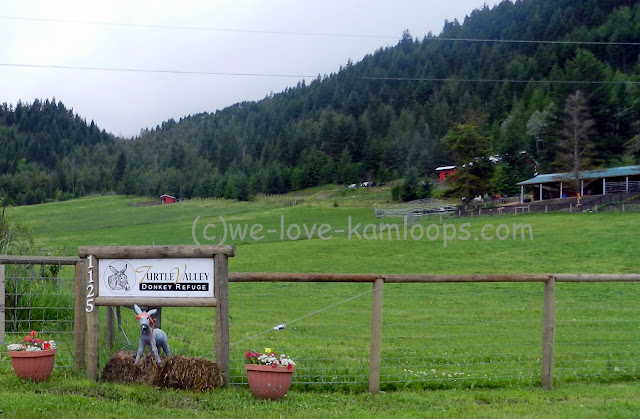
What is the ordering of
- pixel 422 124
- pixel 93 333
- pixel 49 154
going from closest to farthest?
pixel 93 333 < pixel 422 124 < pixel 49 154

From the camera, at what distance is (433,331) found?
1255 centimetres

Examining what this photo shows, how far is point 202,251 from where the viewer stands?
Answer: 255 inches

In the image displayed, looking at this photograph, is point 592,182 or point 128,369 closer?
point 128,369

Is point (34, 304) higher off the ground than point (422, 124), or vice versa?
point (422, 124)

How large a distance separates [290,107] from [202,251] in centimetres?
16437

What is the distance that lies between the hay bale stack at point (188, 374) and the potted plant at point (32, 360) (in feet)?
4.02

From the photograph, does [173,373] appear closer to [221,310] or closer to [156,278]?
[221,310]

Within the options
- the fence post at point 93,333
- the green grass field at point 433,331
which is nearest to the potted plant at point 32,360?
the green grass field at point 433,331

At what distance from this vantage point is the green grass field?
6.08 m

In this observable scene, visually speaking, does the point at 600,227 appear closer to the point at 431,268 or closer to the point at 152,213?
the point at 431,268

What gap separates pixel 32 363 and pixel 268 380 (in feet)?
8.35

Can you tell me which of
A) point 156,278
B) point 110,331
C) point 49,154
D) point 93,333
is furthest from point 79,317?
point 49,154

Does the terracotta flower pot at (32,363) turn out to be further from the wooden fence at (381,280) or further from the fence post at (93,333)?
the wooden fence at (381,280)

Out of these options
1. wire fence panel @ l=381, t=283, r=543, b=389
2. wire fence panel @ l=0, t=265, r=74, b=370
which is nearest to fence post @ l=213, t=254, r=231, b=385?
wire fence panel @ l=381, t=283, r=543, b=389
